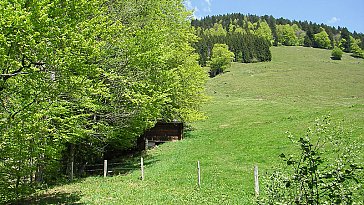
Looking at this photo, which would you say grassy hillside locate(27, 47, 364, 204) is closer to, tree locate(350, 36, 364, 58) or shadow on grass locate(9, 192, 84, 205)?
shadow on grass locate(9, 192, 84, 205)

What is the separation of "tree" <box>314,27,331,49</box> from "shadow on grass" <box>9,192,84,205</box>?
162 m

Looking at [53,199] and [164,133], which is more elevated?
[164,133]

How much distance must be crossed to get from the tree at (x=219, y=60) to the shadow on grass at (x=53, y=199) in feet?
302

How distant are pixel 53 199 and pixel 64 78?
6.71 meters

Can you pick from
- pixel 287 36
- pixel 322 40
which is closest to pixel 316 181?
pixel 322 40

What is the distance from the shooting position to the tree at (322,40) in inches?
6201

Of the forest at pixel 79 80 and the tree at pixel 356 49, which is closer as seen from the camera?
the forest at pixel 79 80

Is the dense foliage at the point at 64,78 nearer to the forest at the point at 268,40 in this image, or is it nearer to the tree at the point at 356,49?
the forest at the point at 268,40

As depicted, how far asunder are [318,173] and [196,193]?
1153 cm

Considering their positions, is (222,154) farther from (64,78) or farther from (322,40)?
(322,40)

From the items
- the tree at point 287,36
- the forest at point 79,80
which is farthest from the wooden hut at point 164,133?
the tree at point 287,36

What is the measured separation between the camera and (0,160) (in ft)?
41.2

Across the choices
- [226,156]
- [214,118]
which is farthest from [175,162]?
[214,118]

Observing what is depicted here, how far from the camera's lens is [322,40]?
159 m
